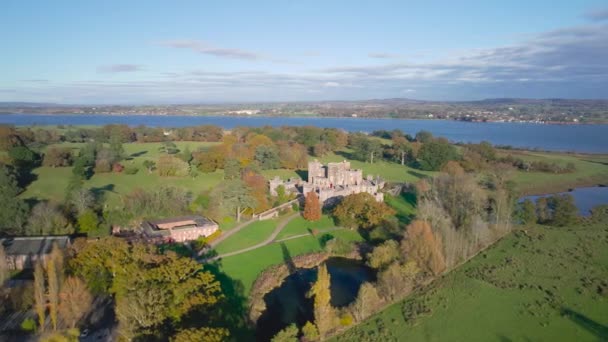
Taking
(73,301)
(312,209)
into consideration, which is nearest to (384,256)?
(312,209)

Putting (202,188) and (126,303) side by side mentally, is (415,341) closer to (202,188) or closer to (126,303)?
(126,303)

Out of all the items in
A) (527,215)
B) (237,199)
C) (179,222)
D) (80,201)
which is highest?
(80,201)

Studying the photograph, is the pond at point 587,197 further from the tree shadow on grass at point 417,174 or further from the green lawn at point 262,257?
the green lawn at point 262,257

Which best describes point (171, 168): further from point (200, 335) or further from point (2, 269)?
point (200, 335)

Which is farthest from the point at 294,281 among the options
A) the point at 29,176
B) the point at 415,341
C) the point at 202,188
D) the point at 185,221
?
the point at 29,176

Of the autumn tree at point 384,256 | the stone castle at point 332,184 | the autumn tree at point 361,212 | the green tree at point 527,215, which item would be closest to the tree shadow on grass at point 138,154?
the stone castle at point 332,184

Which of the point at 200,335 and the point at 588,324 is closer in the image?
the point at 200,335
